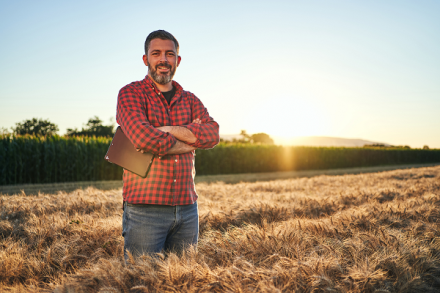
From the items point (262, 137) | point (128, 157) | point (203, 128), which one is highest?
point (262, 137)

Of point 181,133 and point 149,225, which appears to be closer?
point 149,225

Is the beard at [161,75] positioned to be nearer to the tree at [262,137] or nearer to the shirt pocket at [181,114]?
the shirt pocket at [181,114]

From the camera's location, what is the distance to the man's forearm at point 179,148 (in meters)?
2.29

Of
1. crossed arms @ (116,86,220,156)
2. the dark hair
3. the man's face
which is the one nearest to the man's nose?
the man's face

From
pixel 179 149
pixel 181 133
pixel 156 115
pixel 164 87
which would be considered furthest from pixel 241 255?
pixel 164 87

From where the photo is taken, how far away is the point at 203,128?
2.52m

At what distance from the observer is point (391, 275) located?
1.98m

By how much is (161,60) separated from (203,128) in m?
0.67

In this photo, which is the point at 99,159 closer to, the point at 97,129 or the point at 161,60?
the point at 161,60

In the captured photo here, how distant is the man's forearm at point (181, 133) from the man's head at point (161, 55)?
1.29ft

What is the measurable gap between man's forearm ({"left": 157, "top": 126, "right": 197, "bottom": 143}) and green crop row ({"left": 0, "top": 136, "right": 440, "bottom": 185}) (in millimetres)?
13036

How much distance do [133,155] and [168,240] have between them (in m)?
0.78

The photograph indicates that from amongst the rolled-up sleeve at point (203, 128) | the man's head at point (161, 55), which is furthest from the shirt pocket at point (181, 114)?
the man's head at point (161, 55)

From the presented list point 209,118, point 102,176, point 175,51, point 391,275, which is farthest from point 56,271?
point 102,176
